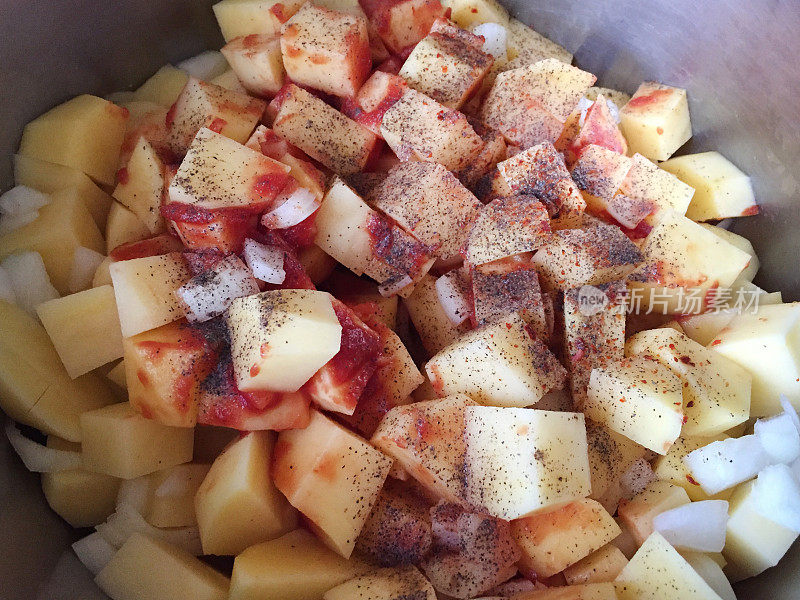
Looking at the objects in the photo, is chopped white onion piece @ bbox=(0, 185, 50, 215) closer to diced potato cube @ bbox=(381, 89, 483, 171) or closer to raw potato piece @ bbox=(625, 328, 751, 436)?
diced potato cube @ bbox=(381, 89, 483, 171)

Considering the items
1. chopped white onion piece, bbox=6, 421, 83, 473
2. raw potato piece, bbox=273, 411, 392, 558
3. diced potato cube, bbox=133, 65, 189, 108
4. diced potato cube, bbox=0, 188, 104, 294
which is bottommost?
chopped white onion piece, bbox=6, 421, 83, 473

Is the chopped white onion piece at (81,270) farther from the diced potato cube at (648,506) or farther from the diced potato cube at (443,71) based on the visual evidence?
the diced potato cube at (648,506)

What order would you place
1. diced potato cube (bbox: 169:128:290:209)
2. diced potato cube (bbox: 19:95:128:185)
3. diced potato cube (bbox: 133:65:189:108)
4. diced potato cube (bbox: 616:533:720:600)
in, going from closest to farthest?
diced potato cube (bbox: 616:533:720:600), diced potato cube (bbox: 169:128:290:209), diced potato cube (bbox: 19:95:128:185), diced potato cube (bbox: 133:65:189:108)

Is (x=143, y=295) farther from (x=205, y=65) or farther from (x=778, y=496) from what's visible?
(x=778, y=496)

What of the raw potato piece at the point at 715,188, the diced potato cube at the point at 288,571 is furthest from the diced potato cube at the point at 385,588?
the raw potato piece at the point at 715,188

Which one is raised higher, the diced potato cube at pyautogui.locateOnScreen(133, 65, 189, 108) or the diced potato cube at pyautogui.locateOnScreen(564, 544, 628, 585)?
the diced potato cube at pyautogui.locateOnScreen(133, 65, 189, 108)

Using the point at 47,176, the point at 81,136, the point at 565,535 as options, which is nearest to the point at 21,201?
the point at 47,176

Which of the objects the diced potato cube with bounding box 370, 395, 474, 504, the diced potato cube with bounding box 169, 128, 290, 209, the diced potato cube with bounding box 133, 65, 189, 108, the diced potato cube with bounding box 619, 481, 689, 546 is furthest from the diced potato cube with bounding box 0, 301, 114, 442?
the diced potato cube with bounding box 619, 481, 689, 546
